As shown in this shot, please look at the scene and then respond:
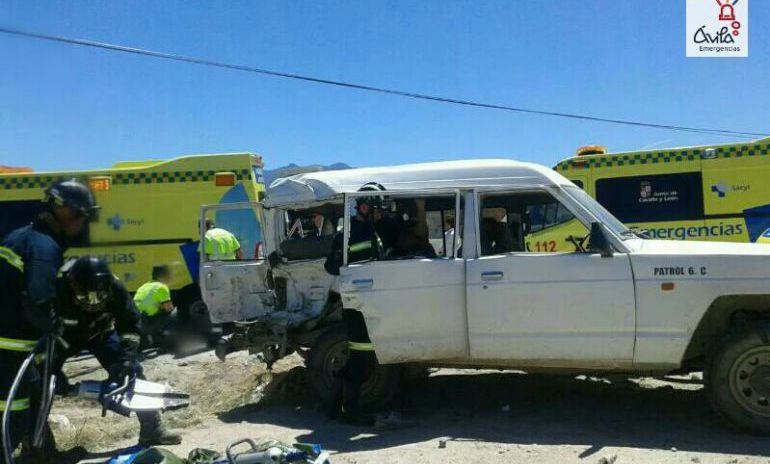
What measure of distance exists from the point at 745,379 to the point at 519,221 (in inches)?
84.5

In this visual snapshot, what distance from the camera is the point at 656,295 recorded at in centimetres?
477

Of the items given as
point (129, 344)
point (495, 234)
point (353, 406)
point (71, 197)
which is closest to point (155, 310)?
point (129, 344)

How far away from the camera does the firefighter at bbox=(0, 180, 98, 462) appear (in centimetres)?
383

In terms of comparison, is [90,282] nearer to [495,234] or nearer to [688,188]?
[495,234]

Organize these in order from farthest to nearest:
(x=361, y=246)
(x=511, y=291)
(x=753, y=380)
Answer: (x=361, y=246) → (x=511, y=291) → (x=753, y=380)

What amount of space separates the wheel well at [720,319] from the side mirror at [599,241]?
0.78 metres

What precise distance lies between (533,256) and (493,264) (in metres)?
0.30

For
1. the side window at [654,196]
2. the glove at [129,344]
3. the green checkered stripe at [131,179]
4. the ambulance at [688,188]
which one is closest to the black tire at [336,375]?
the glove at [129,344]

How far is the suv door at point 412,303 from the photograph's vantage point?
17.1 feet

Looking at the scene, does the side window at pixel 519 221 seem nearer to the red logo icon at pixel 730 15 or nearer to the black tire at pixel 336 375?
the black tire at pixel 336 375

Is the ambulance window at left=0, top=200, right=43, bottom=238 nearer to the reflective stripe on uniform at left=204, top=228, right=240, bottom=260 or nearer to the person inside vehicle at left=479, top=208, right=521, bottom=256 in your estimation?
the reflective stripe on uniform at left=204, top=228, right=240, bottom=260

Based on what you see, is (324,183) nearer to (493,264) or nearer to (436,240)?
(436,240)

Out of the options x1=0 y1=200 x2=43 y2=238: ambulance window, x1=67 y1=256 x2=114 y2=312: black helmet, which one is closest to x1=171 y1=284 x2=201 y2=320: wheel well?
x1=0 y1=200 x2=43 y2=238: ambulance window

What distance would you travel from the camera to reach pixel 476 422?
539 cm
